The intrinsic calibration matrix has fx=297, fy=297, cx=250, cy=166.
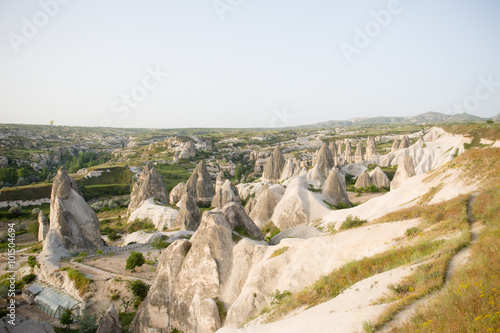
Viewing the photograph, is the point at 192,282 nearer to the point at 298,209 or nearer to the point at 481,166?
the point at 481,166

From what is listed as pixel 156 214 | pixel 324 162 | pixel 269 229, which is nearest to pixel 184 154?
pixel 324 162

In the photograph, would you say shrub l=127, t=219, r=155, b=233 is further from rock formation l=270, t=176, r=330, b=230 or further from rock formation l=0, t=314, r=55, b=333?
rock formation l=0, t=314, r=55, b=333

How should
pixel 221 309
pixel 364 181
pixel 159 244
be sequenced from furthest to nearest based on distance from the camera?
pixel 364 181 < pixel 159 244 < pixel 221 309

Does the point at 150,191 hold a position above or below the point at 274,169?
below

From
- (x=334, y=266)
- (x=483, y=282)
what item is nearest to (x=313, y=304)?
(x=334, y=266)

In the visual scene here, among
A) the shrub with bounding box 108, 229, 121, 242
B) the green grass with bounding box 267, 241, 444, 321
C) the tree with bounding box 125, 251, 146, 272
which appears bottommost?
the shrub with bounding box 108, 229, 121, 242

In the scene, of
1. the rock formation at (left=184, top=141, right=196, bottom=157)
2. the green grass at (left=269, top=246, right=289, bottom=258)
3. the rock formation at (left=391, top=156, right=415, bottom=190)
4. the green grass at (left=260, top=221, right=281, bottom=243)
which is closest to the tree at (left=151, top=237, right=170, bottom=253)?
the green grass at (left=260, top=221, right=281, bottom=243)
